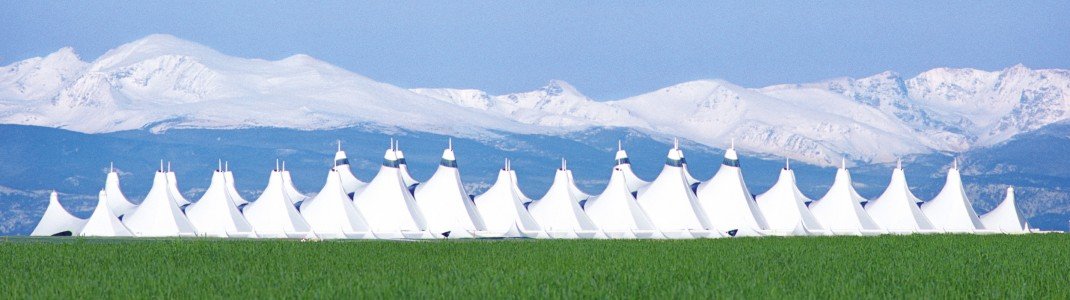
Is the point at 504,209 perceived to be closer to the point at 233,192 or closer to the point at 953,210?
the point at 953,210

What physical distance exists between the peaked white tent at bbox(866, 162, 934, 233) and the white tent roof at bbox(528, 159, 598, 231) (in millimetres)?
17691

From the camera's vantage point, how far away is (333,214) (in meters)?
76.5

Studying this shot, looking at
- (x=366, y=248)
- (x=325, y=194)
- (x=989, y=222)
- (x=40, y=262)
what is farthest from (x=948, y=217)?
(x=40, y=262)

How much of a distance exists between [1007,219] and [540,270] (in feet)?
209

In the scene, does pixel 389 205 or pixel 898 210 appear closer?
pixel 389 205

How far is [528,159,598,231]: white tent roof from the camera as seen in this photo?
250 ft

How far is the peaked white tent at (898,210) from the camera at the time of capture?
82.2 m

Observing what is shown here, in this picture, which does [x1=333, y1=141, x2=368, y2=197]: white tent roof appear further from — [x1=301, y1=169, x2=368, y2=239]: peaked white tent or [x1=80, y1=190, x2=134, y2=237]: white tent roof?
[x1=80, y1=190, x2=134, y2=237]: white tent roof

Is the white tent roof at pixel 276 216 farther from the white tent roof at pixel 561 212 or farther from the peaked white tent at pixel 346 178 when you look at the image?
the white tent roof at pixel 561 212

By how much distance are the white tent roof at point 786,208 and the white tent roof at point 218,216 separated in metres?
27.9

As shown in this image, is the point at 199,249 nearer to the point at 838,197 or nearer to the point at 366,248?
the point at 366,248

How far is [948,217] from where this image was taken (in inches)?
3329

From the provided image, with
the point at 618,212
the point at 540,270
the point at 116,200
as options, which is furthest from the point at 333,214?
the point at 540,270


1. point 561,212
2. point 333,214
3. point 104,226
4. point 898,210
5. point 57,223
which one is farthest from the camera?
point 898,210
